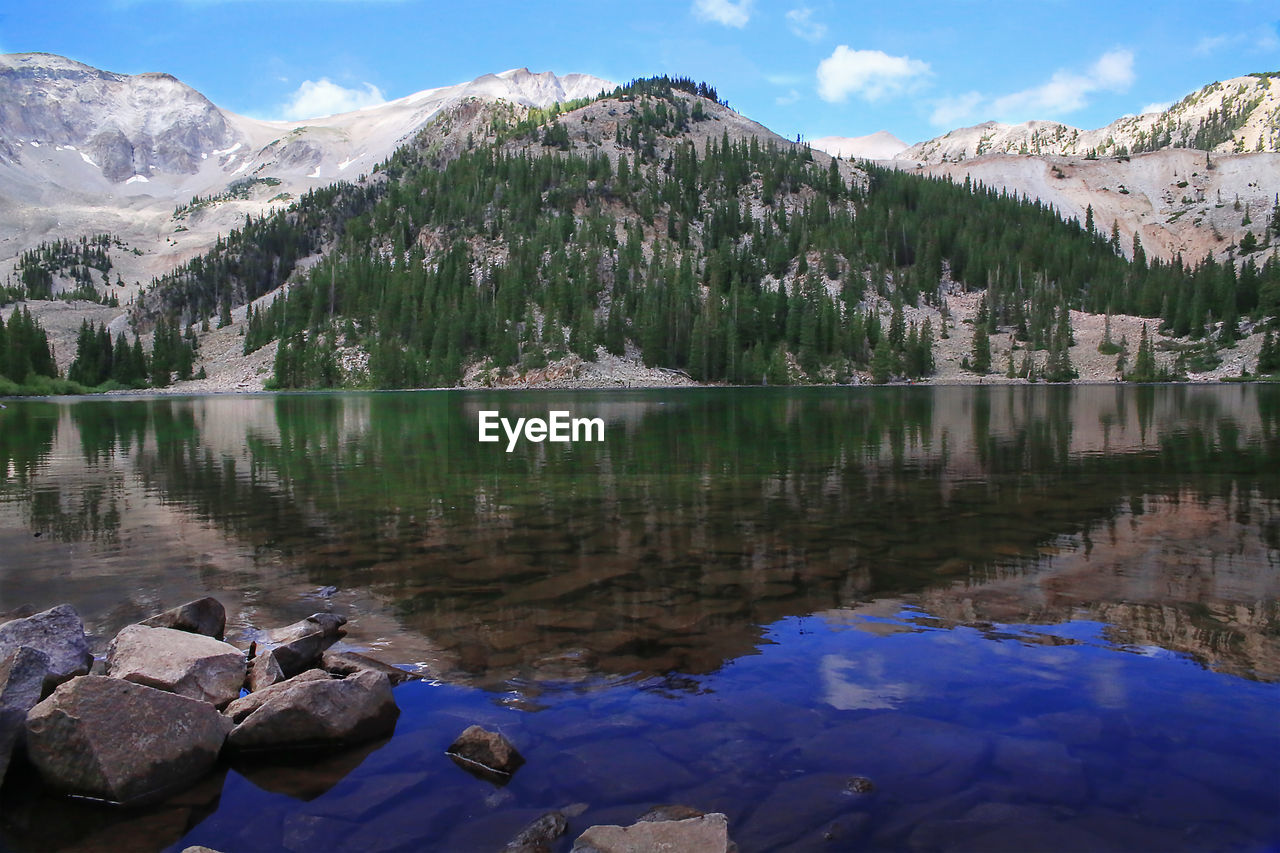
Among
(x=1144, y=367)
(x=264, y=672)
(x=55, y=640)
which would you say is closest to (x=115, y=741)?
(x=264, y=672)

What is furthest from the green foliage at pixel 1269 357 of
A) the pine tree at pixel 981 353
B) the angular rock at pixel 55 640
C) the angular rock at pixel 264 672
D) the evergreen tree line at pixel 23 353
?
the evergreen tree line at pixel 23 353

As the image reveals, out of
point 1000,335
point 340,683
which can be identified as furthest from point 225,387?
point 340,683

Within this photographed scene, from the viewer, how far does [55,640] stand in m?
9.80

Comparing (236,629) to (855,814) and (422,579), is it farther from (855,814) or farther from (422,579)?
(855,814)

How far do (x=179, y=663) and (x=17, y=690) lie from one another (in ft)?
5.22

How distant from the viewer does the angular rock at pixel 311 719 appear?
8547mm

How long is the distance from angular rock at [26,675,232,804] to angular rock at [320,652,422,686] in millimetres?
2106

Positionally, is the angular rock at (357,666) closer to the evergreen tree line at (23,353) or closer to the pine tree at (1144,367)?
the evergreen tree line at (23,353)

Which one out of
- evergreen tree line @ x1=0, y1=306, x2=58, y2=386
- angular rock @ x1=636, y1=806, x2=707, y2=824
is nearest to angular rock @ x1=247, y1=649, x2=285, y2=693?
angular rock @ x1=636, y1=806, x2=707, y2=824

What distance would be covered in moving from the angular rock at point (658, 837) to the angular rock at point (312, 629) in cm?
673

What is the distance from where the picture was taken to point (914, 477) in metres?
27.2

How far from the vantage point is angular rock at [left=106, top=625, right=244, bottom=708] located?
30.2 feet

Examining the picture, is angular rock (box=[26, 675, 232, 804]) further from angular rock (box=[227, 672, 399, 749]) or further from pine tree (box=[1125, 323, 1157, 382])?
pine tree (box=[1125, 323, 1157, 382])

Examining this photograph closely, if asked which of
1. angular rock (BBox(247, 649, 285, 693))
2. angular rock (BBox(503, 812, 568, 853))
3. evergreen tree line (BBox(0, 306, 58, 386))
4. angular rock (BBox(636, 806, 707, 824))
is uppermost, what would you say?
evergreen tree line (BBox(0, 306, 58, 386))
